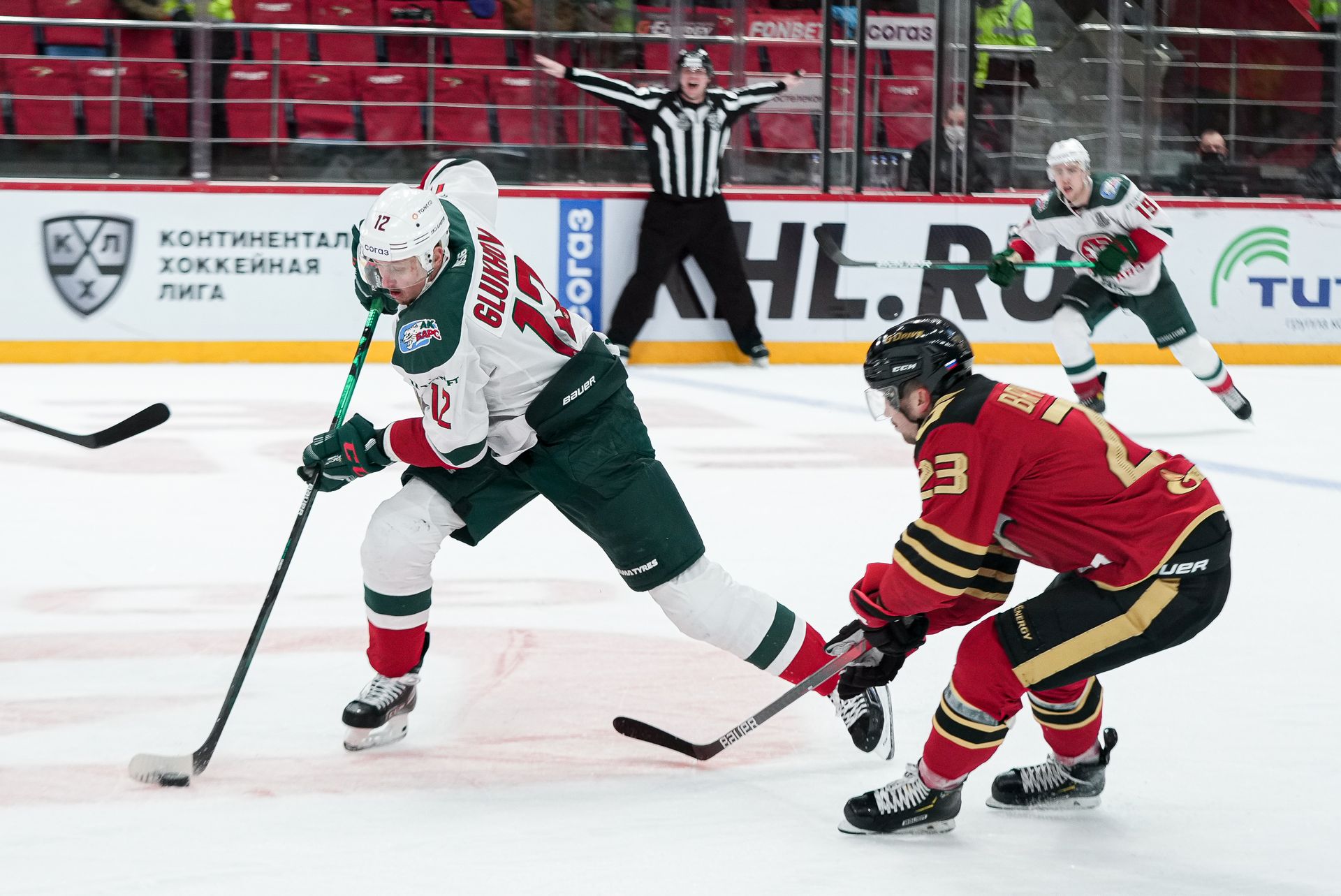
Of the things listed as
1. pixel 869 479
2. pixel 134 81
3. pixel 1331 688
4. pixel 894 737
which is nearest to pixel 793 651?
pixel 894 737

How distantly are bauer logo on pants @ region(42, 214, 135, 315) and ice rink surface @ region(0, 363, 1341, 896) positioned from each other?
2904 millimetres

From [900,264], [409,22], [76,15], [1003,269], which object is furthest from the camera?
[409,22]

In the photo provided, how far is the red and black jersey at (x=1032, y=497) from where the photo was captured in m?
2.12

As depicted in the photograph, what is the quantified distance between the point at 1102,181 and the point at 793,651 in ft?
14.1

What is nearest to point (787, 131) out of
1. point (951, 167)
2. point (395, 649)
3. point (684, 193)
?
point (951, 167)

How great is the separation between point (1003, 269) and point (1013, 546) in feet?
15.2

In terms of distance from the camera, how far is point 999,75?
922 cm

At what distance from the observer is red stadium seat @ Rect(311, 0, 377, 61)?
8961 millimetres

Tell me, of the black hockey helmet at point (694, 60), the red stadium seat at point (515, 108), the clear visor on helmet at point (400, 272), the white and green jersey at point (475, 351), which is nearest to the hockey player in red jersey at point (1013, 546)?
the white and green jersey at point (475, 351)

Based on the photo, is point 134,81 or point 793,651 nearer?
point 793,651

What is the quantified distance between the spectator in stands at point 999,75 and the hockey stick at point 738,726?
711 centimetres

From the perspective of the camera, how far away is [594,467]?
258cm

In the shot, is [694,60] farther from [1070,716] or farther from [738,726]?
[1070,716]

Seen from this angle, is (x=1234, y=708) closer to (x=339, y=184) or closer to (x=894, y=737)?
(x=894, y=737)
